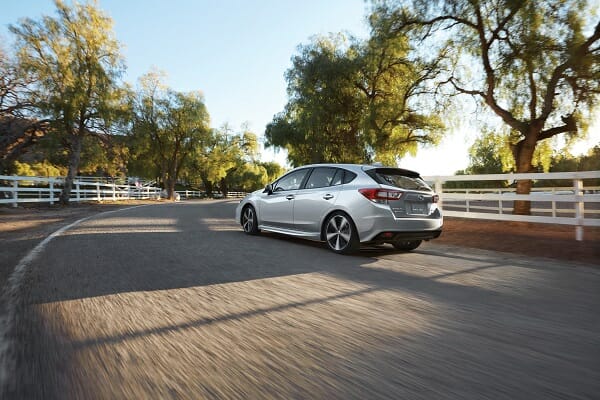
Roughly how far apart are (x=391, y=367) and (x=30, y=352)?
2116 millimetres

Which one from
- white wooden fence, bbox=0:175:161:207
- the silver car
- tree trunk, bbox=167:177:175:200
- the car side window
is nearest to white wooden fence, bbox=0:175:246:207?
white wooden fence, bbox=0:175:161:207

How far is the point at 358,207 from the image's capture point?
643 centimetres

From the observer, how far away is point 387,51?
18391 mm

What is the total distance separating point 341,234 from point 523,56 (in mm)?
10784

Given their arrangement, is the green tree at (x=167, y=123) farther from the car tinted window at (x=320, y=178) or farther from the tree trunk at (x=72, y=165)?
the car tinted window at (x=320, y=178)

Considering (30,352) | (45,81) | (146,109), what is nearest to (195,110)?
(146,109)

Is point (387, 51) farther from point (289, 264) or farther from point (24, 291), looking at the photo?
point (24, 291)

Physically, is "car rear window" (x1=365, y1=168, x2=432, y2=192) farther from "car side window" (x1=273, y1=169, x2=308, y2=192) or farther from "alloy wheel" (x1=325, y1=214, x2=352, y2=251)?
"car side window" (x1=273, y1=169, x2=308, y2=192)

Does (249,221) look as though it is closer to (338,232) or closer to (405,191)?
(338,232)

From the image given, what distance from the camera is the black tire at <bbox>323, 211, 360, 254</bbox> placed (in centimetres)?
646

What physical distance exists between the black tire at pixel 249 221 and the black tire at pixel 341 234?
91.7 inches

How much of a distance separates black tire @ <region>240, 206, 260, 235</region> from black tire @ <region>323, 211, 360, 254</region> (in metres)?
2.33

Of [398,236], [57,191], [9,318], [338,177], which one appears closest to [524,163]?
[338,177]

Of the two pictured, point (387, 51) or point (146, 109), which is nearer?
point (387, 51)
